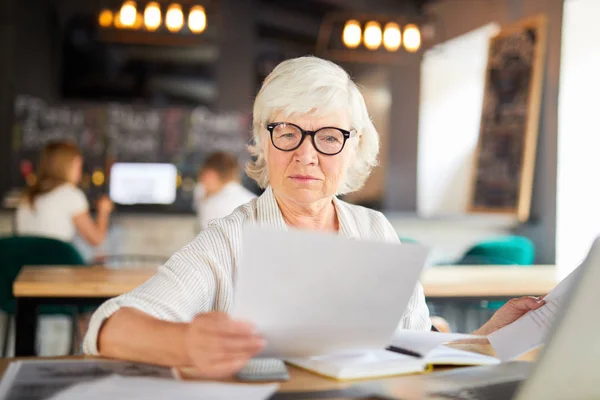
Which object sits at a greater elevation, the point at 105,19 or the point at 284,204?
the point at 105,19

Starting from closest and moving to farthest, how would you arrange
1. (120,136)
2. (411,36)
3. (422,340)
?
(422,340)
(411,36)
(120,136)

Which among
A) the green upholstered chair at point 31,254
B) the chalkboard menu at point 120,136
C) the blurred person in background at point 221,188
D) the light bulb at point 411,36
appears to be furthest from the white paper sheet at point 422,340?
the chalkboard menu at point 120,136

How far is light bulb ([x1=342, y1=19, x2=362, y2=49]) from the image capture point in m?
5.34

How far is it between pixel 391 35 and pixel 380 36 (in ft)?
0.30

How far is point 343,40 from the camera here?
211 inches

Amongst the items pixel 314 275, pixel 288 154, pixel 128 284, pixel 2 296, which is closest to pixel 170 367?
pixel 314 275

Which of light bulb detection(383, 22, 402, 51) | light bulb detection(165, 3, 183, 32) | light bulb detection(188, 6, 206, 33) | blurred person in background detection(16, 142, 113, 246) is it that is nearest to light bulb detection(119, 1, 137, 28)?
light bulb detection(165, 3, 183, 32)

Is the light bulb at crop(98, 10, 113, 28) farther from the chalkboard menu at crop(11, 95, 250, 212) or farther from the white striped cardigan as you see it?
the white striped cardigan

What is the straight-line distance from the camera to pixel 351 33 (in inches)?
211

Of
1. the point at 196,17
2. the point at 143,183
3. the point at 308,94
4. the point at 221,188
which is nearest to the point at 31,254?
the point at 221,188

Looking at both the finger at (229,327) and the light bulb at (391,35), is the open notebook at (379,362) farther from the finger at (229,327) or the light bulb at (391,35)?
the light bulb at (391,35)

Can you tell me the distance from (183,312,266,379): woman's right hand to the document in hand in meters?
0.02

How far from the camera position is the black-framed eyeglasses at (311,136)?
1.57 m

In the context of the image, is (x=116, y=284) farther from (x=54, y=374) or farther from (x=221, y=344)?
(x=221, y=344)
